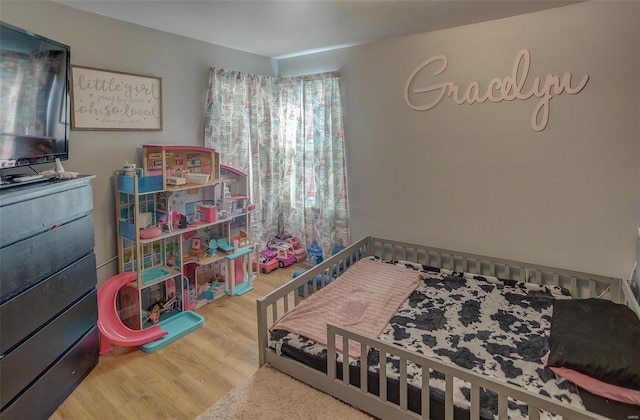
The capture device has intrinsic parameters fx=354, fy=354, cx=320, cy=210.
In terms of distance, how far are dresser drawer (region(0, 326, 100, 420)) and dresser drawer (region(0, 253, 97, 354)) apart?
0.28 m

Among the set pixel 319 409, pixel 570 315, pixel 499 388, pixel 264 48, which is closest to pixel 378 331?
pixel 319 409

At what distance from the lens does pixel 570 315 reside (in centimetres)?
210

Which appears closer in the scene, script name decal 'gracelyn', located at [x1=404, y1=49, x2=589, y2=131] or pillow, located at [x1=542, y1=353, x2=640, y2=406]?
pillow, located at [x1=542, y1=353, x2=640, y2=406]

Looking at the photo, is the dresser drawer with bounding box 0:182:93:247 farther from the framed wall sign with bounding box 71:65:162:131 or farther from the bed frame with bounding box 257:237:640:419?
the bed frame with bounding box 257:237:640:419

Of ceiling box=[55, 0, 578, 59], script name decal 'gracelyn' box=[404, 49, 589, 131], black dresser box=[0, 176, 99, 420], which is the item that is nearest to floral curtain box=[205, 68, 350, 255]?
ceiling box=[55, 0, 578, 59]

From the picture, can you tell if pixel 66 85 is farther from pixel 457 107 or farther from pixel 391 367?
pixel 457 107

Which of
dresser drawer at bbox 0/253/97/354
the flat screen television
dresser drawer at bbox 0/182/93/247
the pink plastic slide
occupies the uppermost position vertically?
the flat screen television

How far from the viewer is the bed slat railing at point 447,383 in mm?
1407

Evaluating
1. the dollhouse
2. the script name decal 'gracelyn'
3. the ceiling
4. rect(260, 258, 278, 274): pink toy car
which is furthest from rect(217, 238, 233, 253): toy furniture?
the script name decal 'gracelyn'

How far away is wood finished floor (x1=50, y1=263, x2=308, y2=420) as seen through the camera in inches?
78.7

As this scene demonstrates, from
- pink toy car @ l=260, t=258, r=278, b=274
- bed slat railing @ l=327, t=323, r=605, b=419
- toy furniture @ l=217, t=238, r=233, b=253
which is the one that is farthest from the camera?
pink toy car @ l=260, t=258, r=278, b=274

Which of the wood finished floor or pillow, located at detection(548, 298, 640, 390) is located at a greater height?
pillow, located at detection(548, 298, 640, 390)

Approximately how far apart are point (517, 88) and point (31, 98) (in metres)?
3.09

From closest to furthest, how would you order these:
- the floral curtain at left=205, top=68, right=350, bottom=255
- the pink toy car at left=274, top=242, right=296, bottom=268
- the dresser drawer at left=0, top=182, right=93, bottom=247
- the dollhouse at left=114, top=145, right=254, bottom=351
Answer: the dresser drawer at left=0, top=182, right=93, bottom=247
the dollhouse at left=114, top=145, right=254, bottom=351
the floral curtain at left=205, top=68, right=350, bottom=255
the pink toy car at left=274, top=242, right=296, bottom=268
